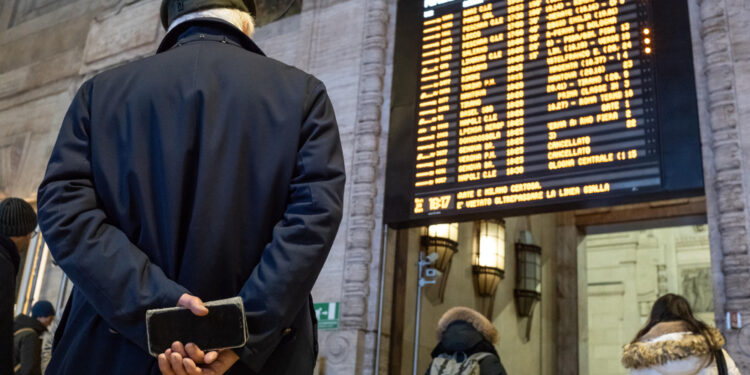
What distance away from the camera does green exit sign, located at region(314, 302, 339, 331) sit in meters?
5.99

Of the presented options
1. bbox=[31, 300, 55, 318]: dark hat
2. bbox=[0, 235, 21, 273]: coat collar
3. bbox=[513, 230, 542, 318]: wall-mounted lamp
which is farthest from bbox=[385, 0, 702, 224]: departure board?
bbox=[31, 300, 55, 318]: dark hat

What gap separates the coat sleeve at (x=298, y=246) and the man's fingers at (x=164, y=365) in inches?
5.9

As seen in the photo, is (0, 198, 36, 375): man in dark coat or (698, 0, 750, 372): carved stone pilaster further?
(698, 0, 750, 372): carved stone pilaster

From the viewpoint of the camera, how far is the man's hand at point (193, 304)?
151 cm

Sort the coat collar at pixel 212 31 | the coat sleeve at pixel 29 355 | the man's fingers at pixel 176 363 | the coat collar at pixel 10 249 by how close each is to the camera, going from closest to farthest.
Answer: the man's fingers at pixel 176 363 → the coat collar at pixel 212 31 → the coat collar at pixel 10 249 → the coat sleeve at pixel 29 355

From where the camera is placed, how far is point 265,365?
1647 millimetres

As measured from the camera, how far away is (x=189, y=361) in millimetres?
1504

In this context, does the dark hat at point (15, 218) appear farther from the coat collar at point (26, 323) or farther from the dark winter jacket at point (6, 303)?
the coat collar at point (26, 323)

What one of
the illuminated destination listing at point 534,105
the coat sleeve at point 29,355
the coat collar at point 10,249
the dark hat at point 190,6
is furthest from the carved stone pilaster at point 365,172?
the dark hat at point 190,6

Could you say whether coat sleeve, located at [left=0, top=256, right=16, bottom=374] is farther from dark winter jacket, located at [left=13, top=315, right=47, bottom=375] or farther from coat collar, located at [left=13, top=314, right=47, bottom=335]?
coat collar, located at [left=13, top=314, right=47, bottom=335]

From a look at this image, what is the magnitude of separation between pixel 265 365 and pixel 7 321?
71.1 inches

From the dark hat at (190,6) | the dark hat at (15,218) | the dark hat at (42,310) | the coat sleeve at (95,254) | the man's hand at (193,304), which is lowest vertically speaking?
the man's hand at (193,304)

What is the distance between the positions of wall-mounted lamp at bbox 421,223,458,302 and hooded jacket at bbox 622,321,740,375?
2641 millimetres

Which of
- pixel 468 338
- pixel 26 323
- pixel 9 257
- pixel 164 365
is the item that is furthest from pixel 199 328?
pixel 26 323
